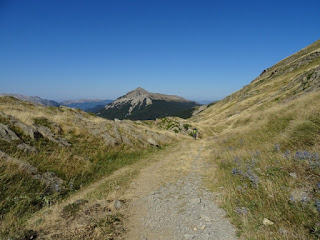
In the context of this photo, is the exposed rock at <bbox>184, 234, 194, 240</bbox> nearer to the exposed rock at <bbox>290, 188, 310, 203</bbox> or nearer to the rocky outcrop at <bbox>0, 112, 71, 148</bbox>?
the exposed rock at <bbox>290, 188, 310, 203</bbox>

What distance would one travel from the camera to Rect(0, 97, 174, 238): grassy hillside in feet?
21.7

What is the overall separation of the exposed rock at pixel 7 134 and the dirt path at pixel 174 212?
24.1 ft

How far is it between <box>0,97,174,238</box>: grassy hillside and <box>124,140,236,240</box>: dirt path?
3.16 meters

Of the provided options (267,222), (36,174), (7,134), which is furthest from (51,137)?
(267,222)

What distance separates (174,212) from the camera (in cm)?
602

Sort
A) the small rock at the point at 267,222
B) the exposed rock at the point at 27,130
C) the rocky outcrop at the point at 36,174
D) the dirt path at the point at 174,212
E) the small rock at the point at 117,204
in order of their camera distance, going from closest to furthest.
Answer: the small rock at the point at 267,222
the dirt path at the point at 174,212
the small rock at the point at 117,204
the rocky outcrop at the point at 36,174
the exposed rock at the point at 27,130

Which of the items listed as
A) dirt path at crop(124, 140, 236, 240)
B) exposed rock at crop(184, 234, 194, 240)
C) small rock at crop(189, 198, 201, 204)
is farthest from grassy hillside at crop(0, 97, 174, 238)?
small rock at crop(189, 198, 201, 204)

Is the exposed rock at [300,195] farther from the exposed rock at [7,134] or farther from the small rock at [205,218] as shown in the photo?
A: the exposed rock at [7,134]

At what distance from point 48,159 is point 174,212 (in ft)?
25.8

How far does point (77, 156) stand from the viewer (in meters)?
11.9

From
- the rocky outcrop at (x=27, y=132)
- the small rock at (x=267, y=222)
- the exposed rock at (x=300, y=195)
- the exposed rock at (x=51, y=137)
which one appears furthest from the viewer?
the exposed rock at (x=51, y=137)

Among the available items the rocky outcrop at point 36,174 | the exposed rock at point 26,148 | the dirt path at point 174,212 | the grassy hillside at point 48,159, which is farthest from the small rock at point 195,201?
the exposed rock at point 26,148

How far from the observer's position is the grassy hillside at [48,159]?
6.62 meters

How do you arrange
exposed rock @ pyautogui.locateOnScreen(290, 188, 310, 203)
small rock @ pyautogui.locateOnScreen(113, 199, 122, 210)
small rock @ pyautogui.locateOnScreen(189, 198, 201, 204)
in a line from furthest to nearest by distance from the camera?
small rock @ pyautogui.locateOnScreen(189, 198, 201, 204)
small rock @ pyautogui.locateOnScreen(113, 199, 122, 210)
exposed rock @ pyautogui.locateOnScreen(290, 188, 310, 203)
